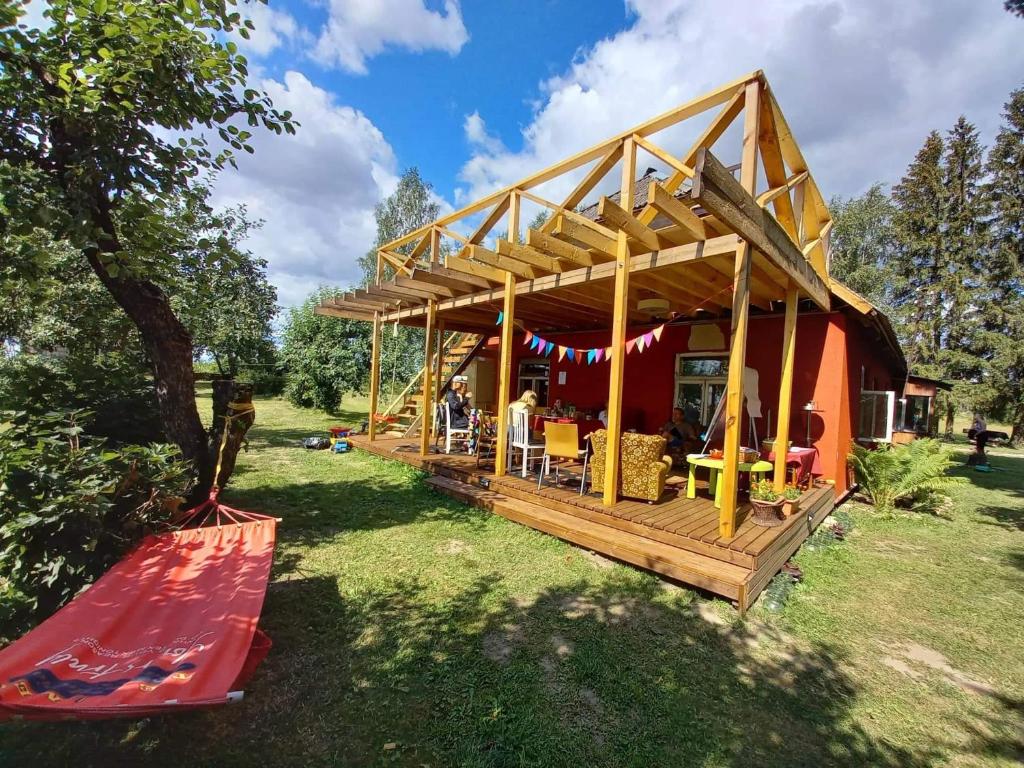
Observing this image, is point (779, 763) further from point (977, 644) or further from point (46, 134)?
point (46, 134)

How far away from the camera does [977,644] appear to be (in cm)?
323

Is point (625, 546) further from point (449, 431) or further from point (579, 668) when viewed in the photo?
point (449, 431)

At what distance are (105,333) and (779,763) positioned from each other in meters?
9.36

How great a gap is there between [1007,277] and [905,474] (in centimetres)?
1764

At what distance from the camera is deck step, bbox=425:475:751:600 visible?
3555 millimetres

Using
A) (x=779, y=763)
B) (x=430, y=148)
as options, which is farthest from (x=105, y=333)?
(x=430, y=148)

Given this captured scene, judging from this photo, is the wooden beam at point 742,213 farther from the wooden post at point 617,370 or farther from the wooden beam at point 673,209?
Answer: the wooden post at point 617,370

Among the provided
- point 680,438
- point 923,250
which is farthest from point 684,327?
point 923,250

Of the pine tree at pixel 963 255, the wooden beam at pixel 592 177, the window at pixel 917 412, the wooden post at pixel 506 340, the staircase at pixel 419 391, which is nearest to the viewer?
the wooden beam at pixel 592 177

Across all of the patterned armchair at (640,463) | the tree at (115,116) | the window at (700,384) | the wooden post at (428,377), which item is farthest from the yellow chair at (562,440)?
the tree at (115,116)

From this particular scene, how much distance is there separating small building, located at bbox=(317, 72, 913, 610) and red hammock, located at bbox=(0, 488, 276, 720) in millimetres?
3128

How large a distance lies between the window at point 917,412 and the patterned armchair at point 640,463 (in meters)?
12.4

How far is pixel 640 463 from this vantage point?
491 cm

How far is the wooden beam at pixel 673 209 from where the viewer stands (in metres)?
3.28
